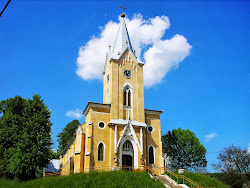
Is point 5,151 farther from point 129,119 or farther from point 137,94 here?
point 137,94

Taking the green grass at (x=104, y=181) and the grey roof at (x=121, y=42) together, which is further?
the grey roof at (x=121, y=42)

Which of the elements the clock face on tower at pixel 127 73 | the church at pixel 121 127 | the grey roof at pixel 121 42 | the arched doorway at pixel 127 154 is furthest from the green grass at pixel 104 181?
the grey roof at pixel 121 42

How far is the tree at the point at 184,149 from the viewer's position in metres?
45.2

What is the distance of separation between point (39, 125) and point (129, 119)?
11.1 meters

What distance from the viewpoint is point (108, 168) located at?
28.7 metres

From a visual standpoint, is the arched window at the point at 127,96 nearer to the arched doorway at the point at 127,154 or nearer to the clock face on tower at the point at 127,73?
the clock face on tower at the point at 127,73

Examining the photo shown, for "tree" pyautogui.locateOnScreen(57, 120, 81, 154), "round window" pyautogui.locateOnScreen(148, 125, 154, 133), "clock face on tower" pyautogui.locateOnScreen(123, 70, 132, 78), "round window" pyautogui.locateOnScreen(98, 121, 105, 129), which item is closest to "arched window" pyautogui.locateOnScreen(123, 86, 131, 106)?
"clock face on tower" pyautogui.locateOnScreen(123, 70, 132, 78)

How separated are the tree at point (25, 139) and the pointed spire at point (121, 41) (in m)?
12.0

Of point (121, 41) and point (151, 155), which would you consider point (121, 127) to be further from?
point (121, 41)

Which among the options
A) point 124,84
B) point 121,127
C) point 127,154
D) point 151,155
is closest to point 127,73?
point 124,84

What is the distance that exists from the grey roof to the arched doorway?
11.6 meters

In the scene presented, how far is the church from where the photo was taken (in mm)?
29297

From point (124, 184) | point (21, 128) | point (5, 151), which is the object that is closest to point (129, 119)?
point (124, 184)

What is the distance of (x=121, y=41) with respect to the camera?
36.6m
